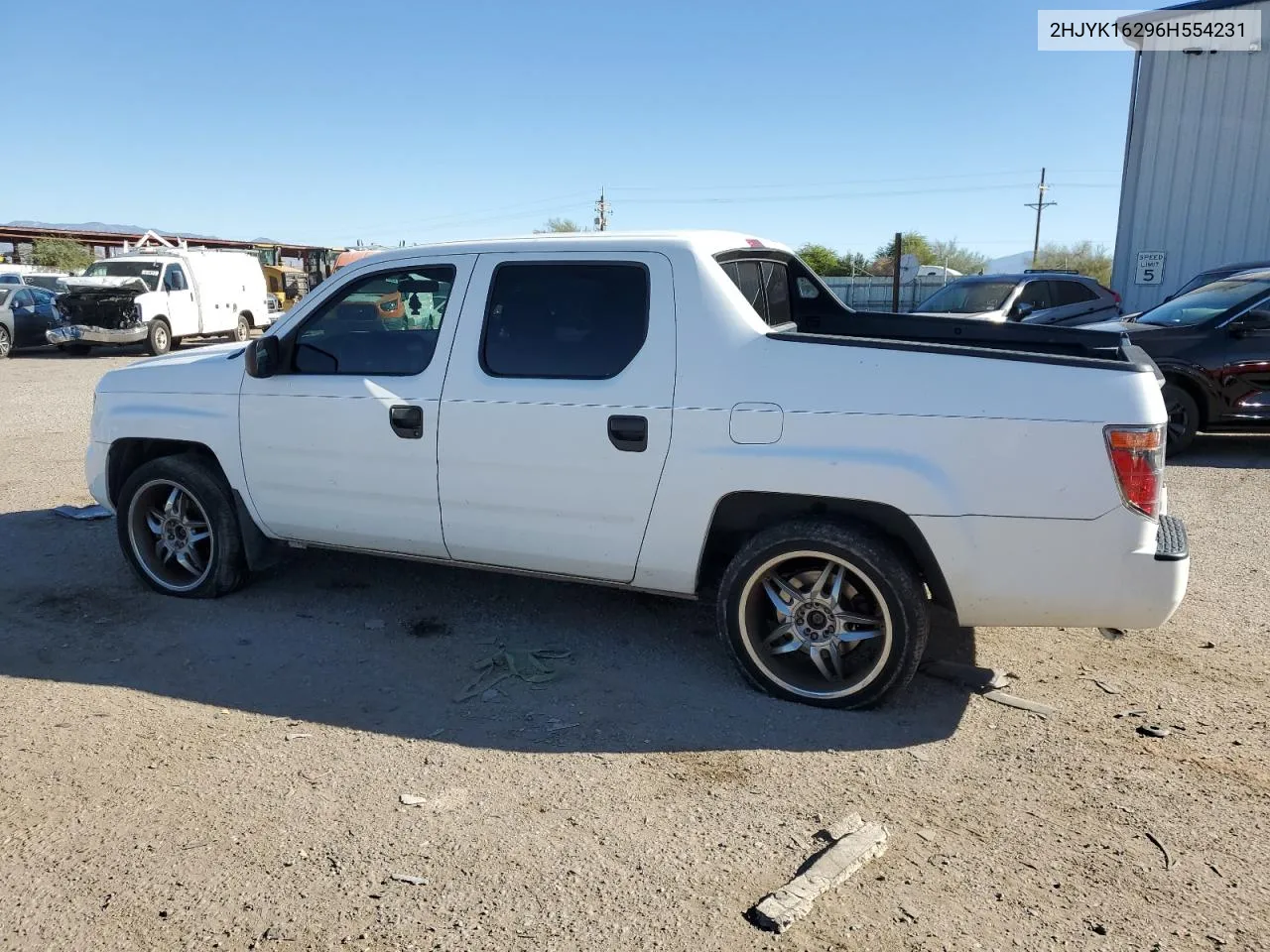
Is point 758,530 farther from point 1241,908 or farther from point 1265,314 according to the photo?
point 1265,314

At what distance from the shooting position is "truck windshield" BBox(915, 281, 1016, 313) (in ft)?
45.2

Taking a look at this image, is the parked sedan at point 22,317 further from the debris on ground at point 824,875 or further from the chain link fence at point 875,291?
the debris on ground at point 824,875

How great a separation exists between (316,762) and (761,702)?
1738mm

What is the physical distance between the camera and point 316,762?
3.50m

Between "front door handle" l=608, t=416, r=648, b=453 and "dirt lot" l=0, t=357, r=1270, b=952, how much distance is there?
40.9 inches

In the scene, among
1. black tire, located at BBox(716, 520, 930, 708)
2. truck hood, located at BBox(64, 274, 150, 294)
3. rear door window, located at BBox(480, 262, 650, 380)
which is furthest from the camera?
truck hood, located at BBox(64, 274, 150, 294)

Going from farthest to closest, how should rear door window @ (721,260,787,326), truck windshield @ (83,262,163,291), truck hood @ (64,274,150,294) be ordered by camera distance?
truck windshield @ (83,262,163,291) → truck hood @ (64,274,150,294) → rear door window @ (721,260,787,326)

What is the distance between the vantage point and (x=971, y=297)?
46.0ft

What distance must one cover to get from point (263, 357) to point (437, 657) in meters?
1.65

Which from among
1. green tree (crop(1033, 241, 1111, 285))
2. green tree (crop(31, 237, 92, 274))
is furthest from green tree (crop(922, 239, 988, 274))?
green tree (crop(31, 237, 92, 274))

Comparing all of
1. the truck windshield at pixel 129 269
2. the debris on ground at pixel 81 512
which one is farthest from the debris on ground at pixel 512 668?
the truck windshield at pixel 129 269

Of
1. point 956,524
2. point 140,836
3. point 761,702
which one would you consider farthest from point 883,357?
point 140,836

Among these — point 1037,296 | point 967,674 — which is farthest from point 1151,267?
point 967,674

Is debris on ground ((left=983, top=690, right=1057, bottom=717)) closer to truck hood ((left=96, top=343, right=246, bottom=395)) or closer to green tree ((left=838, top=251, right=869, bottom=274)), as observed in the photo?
truck hood ((left=96, top=343, right=246, bottom=395))
